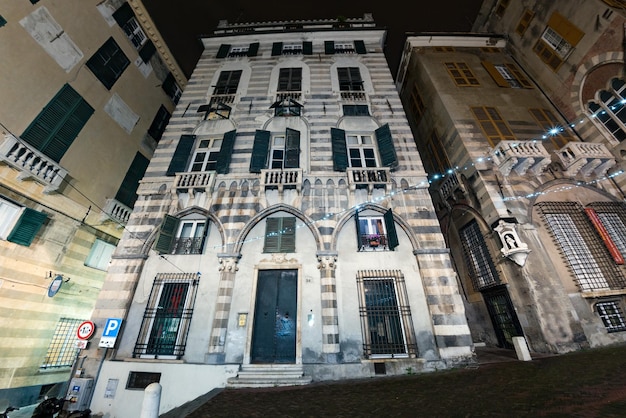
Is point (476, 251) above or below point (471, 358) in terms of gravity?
above

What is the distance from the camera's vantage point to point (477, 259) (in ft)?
44.0

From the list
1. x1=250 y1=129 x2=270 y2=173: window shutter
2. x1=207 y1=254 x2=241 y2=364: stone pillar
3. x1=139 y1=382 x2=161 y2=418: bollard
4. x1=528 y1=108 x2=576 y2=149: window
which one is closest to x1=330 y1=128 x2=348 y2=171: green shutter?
x1=250 y1=129 x2=270 y2=173: window shutter

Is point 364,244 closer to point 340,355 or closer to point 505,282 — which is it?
point 340,355

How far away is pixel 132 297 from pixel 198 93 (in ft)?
41.6

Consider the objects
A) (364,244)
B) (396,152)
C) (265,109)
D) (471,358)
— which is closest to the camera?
(471,358)

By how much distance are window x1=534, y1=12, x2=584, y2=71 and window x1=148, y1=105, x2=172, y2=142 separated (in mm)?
27387

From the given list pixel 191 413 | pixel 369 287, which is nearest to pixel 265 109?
pixel 369 287

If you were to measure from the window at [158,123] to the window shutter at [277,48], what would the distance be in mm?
9484

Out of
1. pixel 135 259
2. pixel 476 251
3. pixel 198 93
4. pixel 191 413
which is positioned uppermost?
pixel 198 93

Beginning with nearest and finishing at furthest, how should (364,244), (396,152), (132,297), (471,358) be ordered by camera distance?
(471,358) → (132,297) → (364,244) → (396,152)

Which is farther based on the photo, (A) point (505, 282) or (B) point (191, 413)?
(A) point (505, 282)

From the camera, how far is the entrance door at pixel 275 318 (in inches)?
365

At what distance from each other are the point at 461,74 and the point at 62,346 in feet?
91.3

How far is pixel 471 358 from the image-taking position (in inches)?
346
